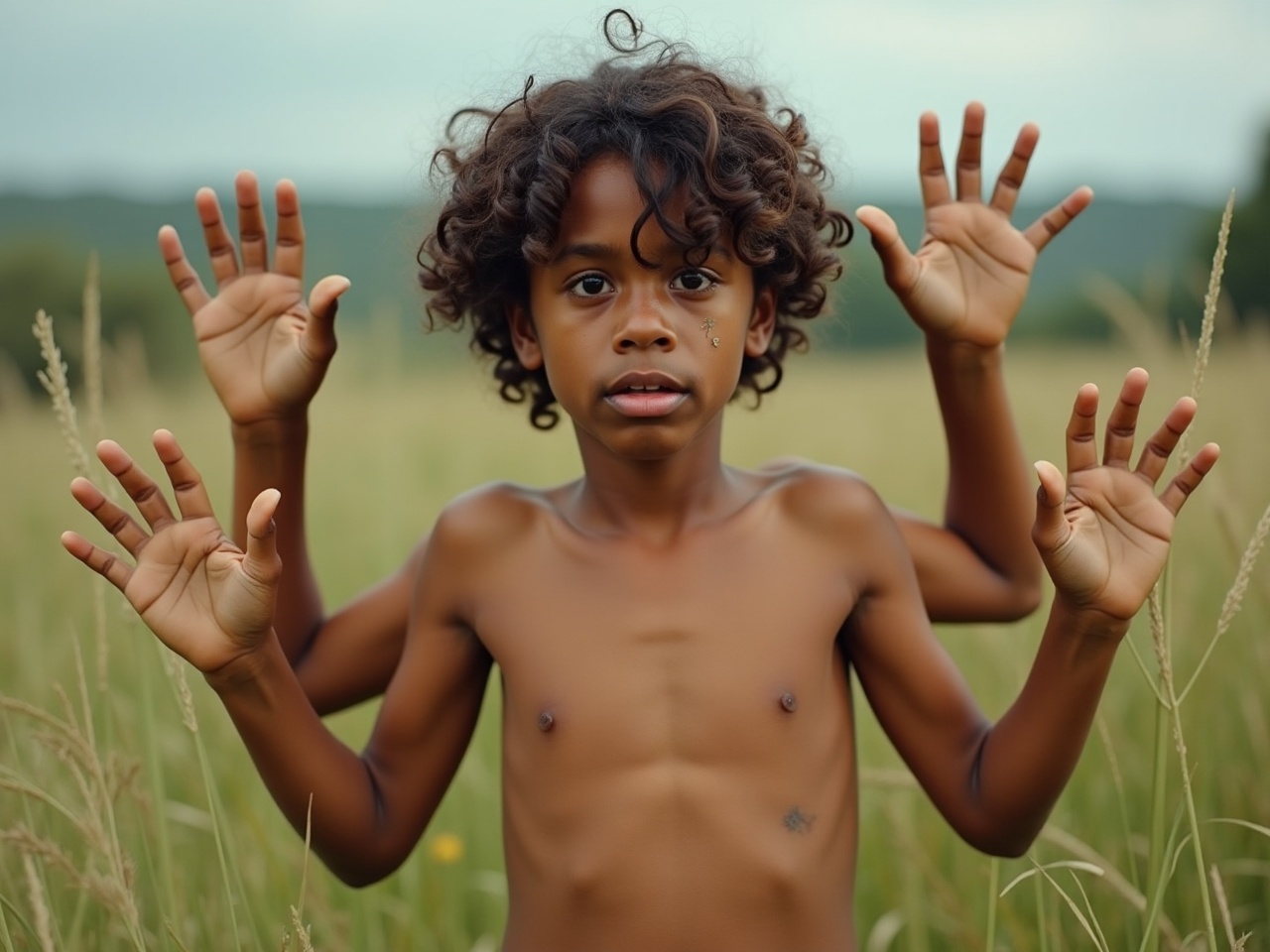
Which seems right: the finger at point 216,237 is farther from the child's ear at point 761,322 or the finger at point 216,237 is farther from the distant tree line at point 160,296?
the distant tree line at point 160,296

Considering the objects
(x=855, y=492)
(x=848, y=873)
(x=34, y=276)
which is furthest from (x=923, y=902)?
(x=34, y=276)

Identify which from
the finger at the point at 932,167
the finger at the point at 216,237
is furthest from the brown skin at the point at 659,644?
the finger at the point at 216,237

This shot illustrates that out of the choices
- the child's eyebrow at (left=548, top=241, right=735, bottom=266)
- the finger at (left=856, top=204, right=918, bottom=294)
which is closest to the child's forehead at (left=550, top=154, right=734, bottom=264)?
the child's eyebrow at (left=548, top=241, right=735, bottom=266)

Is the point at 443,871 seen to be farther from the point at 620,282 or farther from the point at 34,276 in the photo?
the point at 34,276

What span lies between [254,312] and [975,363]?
117 cm

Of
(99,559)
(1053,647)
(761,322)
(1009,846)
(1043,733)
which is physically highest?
(761,322)

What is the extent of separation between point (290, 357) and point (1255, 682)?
2594 millimetres

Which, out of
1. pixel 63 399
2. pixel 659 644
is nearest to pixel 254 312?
pixel 63 399

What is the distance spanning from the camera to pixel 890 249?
1.92 metres

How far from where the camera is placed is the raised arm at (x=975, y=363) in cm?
203

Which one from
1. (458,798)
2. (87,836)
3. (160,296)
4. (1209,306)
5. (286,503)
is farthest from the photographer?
(160,296)

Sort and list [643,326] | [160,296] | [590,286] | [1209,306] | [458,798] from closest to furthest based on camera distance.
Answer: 1. [1209,306]
2. [643,326]
3. [590,286]
4. [458,798]
5. [160,296]

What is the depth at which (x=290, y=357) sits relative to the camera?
6.43ft

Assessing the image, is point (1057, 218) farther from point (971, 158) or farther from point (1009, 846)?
point (1009, 846)
